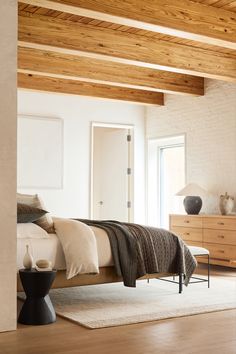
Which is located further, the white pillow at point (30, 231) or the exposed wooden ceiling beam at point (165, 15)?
the exposed wooden ceiling beam at point (165, 15)

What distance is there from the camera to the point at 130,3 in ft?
16.3

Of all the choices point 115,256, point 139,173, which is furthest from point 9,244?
point 139,173

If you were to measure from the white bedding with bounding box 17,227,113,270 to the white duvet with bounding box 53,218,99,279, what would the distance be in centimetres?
7

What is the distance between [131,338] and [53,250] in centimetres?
126

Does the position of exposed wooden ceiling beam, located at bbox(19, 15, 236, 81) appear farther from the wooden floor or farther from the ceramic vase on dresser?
the wooden floor

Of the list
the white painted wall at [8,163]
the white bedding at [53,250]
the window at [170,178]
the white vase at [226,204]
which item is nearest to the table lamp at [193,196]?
the white vase at [226,204]

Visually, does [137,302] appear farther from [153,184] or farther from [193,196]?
[153,184]

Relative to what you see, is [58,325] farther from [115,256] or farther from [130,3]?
[130,3]

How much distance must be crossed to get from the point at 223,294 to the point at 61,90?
4.19 meters

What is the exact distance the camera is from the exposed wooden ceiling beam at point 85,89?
26.2 feet

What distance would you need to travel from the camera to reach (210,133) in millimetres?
8266

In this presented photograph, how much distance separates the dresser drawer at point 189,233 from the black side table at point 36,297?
3.89 m

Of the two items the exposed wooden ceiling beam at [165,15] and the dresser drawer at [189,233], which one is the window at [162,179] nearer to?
the dresser drawer at [189,233]

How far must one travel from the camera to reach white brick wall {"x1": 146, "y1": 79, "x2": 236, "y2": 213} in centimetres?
789
